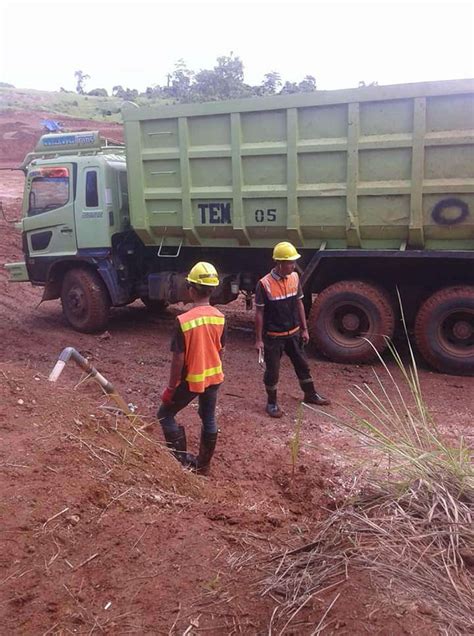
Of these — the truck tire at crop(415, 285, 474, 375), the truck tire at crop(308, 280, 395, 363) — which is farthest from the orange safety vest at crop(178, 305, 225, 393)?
the truck tire at crop(415, 285, 474, 375)

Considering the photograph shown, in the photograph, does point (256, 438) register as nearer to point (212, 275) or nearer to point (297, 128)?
point (212, 275)

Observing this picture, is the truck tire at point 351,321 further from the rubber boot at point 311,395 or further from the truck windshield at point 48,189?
the truck windshield at point 48,189

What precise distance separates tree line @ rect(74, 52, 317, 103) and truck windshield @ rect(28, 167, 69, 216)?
17195 millimetres

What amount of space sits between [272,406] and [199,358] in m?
1.83

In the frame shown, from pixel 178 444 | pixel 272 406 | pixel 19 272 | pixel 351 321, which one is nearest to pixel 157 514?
pixel 178 444

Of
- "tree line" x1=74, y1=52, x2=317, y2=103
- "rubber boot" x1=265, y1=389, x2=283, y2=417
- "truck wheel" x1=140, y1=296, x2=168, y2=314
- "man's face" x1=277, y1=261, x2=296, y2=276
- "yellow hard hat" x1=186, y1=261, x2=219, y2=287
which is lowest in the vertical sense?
"rubber boot" x1=265, y1=389, x2=283, y2=417

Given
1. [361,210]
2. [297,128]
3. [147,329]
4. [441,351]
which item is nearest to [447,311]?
[441,351]

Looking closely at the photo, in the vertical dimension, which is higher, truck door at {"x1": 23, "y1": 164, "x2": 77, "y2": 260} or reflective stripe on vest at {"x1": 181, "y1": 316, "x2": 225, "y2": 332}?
truck door at {"x1": 23, "y1": 164, "x2": 77, "y2": 260}

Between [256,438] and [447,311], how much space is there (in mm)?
2649

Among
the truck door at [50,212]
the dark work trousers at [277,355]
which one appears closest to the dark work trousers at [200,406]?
the dark work trousers at [277,355]

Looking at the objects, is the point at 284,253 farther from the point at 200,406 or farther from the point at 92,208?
the point at 92,208

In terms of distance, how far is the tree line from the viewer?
93.7 feet

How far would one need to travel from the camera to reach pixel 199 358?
172 inches

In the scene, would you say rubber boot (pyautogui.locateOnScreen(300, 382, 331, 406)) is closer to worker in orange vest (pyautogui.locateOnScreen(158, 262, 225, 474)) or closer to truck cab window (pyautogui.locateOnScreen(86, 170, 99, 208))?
worker in orange vest (pyautogui.locateOnScreen(158, 262, 225, 474))
